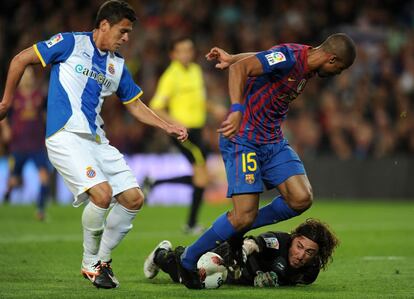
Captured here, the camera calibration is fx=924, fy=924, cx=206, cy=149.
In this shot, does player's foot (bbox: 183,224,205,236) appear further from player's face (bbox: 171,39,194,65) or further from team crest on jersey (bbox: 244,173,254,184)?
team crest on jersey (bbox: 244,173,254,184)

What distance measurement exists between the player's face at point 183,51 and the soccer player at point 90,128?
496cm

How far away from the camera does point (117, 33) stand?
762 centimetres

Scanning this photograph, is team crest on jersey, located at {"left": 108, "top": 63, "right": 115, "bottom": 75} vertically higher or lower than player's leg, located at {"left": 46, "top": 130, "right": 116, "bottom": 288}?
higher

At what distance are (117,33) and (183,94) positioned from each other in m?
5.56

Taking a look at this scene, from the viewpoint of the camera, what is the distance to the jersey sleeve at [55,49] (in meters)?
7.53

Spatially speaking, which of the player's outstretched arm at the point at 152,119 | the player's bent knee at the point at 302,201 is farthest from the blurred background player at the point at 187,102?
the player's bent knee at the point at 302,201

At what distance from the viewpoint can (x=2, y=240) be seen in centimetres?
1122

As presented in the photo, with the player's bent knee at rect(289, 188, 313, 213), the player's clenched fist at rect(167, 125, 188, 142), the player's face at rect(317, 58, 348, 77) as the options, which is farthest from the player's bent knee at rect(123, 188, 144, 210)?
the player's face at rect(317, 58, 348, 77)

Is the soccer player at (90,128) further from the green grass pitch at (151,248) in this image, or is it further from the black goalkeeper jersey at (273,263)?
the black goalkeeper jersey at (273,263)

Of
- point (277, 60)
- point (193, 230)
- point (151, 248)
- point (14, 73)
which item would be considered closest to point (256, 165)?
point (277, 60)

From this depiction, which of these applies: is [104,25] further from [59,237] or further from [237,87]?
[59,237]

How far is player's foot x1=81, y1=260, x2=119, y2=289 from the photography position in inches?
287

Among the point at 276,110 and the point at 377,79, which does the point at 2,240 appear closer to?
the point at 276,110

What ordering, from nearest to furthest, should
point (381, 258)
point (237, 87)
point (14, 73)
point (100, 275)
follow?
point (237, 87) < point (100, 275) < point (14, 73) < point (381, 258)
